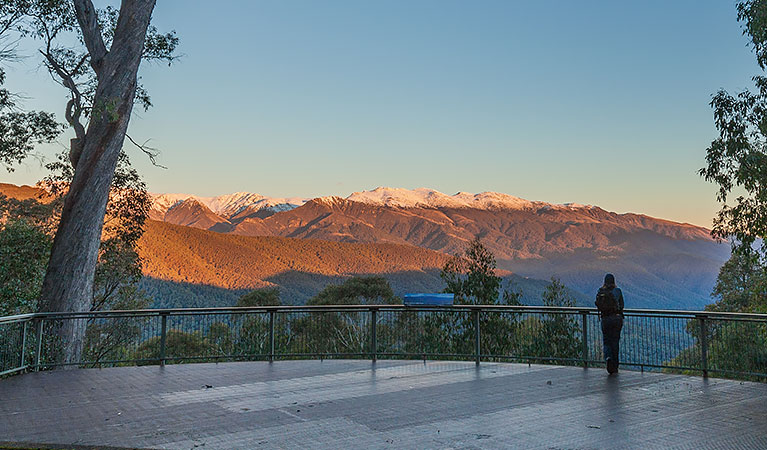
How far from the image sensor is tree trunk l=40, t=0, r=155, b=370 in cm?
1422

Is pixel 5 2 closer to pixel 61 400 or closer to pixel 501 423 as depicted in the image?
pixel 61 400

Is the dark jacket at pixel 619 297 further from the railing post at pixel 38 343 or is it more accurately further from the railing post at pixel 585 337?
the railing post at pixel 38 343

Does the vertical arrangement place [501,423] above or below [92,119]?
below

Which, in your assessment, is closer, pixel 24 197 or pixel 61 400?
pixel 61 400

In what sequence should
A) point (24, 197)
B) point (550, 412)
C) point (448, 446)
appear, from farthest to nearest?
point (24, 197)
point (550, 412)
point (448, 446)

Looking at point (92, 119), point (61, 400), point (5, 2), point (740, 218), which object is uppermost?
point (5, 2)

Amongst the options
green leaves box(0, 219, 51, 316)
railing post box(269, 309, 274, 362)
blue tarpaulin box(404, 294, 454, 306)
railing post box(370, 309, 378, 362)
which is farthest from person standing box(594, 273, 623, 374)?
green leaves box(0, 219, 51, 316)

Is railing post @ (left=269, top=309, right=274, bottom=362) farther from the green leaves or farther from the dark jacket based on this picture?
the green leaves

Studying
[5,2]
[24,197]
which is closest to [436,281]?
[24,197]

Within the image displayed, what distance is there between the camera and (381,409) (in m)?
7.48

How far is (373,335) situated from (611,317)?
4.58 meters

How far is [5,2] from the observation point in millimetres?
17141

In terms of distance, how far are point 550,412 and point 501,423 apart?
87 centimetres

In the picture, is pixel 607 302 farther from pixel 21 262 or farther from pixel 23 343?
pixel 21 262
